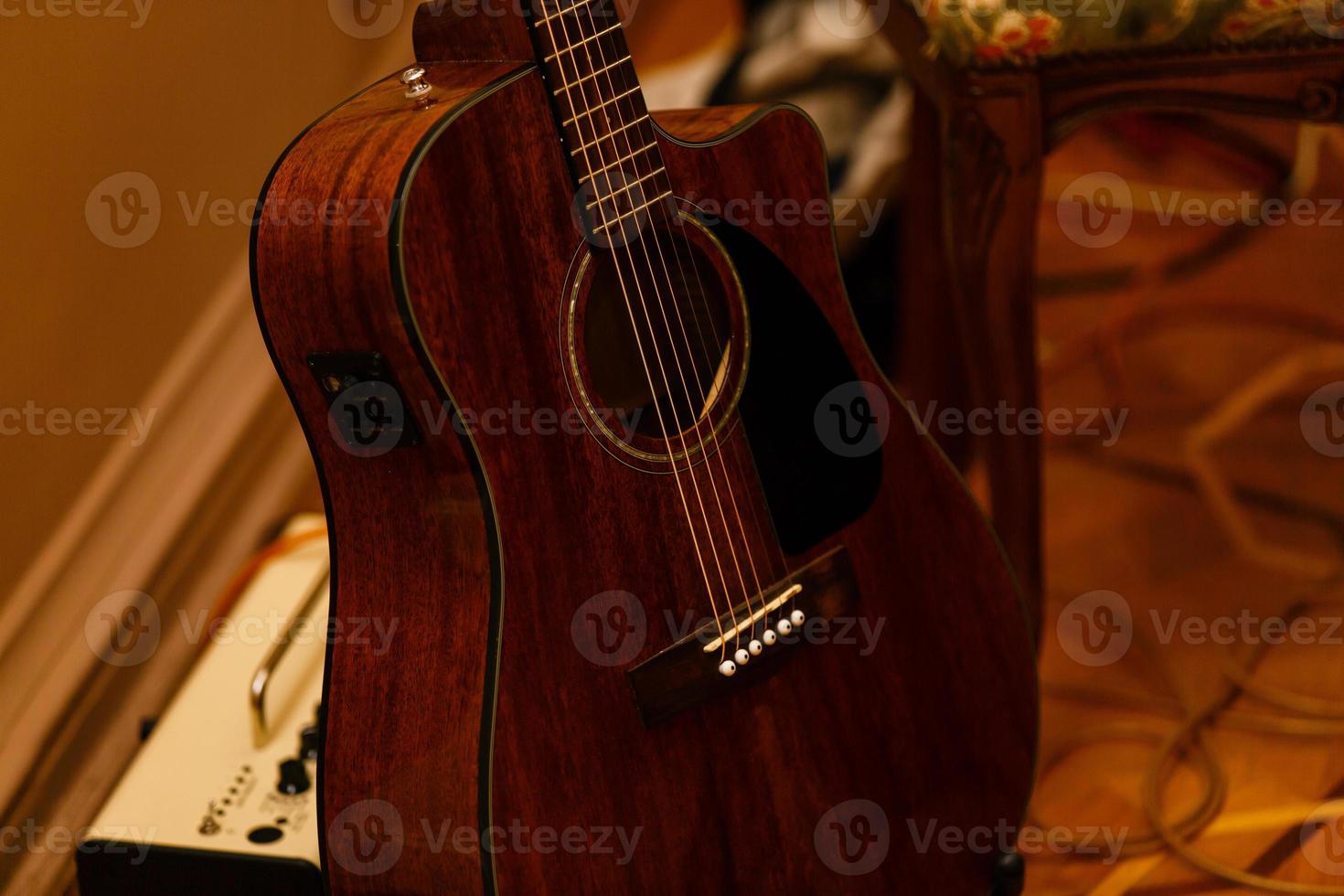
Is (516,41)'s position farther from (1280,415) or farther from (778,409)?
(1280,415)

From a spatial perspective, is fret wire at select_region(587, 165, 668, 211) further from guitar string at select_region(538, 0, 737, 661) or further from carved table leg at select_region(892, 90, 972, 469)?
carved table leg at select_region(892, 90, 972, 469)

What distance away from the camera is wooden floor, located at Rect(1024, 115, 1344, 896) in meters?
1.00

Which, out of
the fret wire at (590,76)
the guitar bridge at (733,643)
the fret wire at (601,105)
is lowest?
the guitar bridge at (733,643)

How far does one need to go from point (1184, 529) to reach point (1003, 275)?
48cm

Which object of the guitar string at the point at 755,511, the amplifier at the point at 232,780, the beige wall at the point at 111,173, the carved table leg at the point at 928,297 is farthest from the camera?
the carved table leg at the point at 928,297

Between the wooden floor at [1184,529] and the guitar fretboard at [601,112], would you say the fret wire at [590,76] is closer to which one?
the guitar fretboard at [601,112]

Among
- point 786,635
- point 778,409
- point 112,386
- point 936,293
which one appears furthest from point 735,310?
point 112,386

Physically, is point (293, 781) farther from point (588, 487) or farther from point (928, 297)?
point (928, 297)

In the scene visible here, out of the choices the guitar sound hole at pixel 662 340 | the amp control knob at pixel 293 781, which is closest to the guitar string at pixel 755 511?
the guitar sound hole at pixel 662 340

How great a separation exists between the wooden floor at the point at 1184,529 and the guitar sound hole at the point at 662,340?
1.71 ft

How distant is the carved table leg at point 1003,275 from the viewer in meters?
0.89

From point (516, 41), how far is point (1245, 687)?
86 centimetres

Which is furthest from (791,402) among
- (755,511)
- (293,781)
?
(293,781)

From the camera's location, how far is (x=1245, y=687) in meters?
1.10
